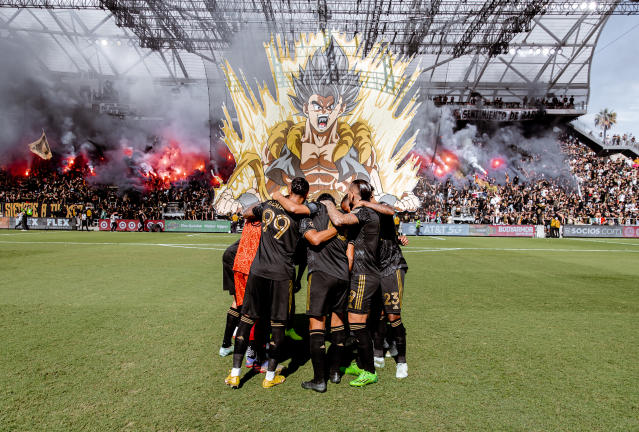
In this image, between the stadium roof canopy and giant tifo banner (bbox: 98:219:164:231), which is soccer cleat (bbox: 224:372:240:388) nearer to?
the stadium roof canopy

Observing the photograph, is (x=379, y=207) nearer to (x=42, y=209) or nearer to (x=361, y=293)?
(x=361, y=293)

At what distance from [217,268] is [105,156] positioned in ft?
116

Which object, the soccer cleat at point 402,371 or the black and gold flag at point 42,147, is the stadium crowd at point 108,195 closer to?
the black and gold flag at point 42,147

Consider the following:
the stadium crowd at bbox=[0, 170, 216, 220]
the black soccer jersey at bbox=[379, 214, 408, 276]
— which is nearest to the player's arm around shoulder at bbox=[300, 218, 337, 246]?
the black soccer jersey at bbox=[379, 214, 408, 276]

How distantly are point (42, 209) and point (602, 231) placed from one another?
44.8 meters

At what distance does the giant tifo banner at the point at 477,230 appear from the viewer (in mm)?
32000

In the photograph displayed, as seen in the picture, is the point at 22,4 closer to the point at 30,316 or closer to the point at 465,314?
the point at 30,316

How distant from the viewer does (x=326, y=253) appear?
4.29 meters

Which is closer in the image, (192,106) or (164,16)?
(164,16)

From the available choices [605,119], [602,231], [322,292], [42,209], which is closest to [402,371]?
[322,292]

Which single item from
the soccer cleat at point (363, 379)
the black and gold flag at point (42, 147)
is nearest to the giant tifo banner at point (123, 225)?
the black and gold flag at point (42, 147)

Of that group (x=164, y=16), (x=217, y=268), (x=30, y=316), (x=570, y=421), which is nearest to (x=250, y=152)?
(x=164, y=16)

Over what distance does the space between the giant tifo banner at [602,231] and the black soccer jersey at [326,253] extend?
111 ft

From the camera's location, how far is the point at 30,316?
665 cm
